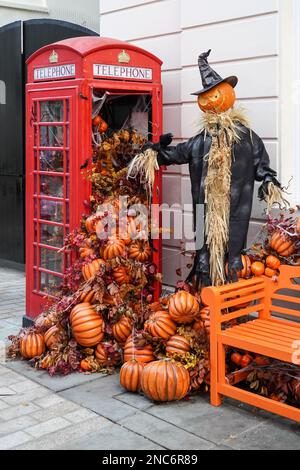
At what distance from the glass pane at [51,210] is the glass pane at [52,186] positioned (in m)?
0.08

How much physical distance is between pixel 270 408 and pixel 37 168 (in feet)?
10.5

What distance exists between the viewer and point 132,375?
4.91 m

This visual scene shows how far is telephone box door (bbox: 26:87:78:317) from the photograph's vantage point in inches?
230

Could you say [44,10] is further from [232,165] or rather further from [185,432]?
[185,432]

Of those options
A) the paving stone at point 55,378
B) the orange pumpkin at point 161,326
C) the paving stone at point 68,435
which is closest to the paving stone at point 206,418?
the paving stone at point 68,435

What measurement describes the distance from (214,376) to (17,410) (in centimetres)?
138

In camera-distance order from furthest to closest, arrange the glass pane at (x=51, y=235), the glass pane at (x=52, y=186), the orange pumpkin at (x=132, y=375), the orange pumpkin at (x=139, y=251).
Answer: the glass pane at (x=51, y=235)
the glass pane at (x=52, y=186)
the orange pumpkin at (x=139, y=251)
the orange pumpkin at (x=132, y=375)

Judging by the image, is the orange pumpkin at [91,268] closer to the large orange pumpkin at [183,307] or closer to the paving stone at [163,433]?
the large orange pumpkin at [183,307]

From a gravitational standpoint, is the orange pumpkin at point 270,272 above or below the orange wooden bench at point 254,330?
above

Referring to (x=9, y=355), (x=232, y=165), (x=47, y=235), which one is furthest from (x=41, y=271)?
(x=232, y=165)

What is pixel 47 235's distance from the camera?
248 inches

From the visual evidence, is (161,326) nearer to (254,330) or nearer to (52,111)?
(254,330)

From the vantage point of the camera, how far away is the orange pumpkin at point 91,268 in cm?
550

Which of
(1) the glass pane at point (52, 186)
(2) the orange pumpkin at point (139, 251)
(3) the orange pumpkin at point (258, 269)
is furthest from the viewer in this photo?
(1) the glass pane at point (52, 186)
